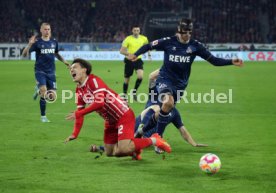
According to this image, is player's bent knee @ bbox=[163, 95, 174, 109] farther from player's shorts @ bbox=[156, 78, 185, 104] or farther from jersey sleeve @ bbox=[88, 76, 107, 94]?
jersey sleeve @ bbox=[88, 76, 107, 94]

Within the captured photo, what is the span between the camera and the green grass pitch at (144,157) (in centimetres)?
788

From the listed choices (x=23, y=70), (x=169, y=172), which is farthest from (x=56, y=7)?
(x=169, y=172)

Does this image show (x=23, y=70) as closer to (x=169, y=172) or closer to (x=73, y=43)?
(x=73, y=43)

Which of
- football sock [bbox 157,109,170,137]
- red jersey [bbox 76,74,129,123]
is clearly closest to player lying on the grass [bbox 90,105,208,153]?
football sock [bbox 157,109,170,137]

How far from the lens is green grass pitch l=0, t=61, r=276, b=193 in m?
7.88

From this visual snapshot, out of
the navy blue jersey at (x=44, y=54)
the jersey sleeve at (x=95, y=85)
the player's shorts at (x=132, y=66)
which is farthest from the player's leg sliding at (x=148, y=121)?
the player's shorts at (x=132, y=66)

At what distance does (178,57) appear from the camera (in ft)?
37.6

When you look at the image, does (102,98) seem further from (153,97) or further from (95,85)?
(153,97)

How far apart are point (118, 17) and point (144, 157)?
47616mm

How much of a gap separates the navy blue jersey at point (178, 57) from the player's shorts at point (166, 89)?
0.10 feet

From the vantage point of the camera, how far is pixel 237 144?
11.5m

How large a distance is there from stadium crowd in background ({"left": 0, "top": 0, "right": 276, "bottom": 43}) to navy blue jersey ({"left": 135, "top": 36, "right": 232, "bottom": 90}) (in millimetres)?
41833

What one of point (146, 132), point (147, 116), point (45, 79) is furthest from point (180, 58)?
point (45, 79)

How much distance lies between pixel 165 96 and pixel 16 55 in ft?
134
